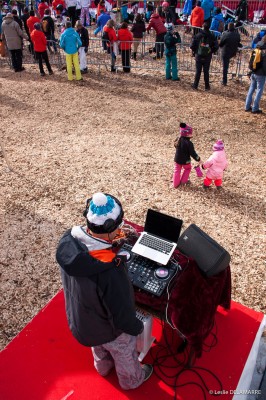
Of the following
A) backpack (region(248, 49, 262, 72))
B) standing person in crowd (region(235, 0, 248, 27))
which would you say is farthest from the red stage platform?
standing person in crowd (region(235, 0, 248, 27))

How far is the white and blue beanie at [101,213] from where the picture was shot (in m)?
2.43

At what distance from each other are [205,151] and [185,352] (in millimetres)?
5151

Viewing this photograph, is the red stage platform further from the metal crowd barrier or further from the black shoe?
the metal crowd barrier

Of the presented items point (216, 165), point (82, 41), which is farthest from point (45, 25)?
point (216, 165)

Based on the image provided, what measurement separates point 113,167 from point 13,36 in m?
7.81

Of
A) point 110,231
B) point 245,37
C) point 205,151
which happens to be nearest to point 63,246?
point 110,231

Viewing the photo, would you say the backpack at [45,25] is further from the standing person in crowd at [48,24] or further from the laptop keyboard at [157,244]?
the laptop keyboard at [157,244]

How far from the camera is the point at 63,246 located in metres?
2.42

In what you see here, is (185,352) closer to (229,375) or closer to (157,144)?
(229,375)

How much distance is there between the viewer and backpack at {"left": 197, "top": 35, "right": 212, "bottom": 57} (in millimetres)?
9766

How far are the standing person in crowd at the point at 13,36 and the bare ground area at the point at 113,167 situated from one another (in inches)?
62.3

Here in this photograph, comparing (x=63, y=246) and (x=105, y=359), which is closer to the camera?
(x=63, y=246)

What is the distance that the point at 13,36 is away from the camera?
39.4 ft

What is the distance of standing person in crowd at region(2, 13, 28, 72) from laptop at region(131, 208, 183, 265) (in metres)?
11.1
